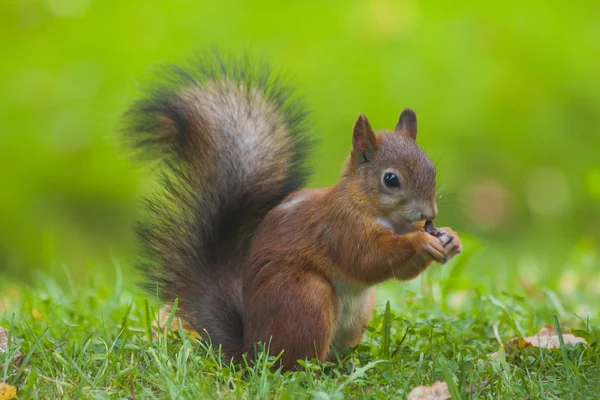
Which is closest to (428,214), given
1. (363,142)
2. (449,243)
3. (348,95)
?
(449,243)

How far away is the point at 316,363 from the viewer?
2.62 metres

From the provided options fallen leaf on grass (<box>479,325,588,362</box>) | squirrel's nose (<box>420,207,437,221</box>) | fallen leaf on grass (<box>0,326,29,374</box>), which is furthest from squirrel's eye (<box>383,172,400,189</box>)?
fallen leaf on grass (<box>0,326,29,374</box>)

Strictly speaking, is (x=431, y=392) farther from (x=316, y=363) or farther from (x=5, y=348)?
(x=5, y=348)

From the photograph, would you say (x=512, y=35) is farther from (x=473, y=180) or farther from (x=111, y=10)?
(x=111, y=10)

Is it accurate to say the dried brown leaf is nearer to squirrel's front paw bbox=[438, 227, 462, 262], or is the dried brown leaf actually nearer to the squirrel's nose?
squirrel's front paw bbox=[438, 227, 462, 262]

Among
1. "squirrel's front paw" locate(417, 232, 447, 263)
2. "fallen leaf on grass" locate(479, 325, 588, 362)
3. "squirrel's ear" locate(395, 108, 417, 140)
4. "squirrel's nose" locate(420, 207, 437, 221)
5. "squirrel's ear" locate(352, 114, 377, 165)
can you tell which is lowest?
"fallen leaf on grass" locate(479, 325, 588, 362)

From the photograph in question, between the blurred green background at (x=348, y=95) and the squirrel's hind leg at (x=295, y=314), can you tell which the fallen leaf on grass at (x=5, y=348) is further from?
the blurred green background at (x=348, y=95)

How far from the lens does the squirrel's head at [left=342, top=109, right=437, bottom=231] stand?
2645mm

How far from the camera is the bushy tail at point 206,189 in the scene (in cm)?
285

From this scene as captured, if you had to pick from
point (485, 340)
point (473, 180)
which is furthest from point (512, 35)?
point (485, 340)

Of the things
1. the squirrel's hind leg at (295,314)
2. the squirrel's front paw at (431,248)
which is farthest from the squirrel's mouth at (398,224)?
the squirrel's hind leg at (295,314)

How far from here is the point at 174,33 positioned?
675 centimetres

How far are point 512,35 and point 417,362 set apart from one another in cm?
484

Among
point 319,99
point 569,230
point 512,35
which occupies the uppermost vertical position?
point 512,35
